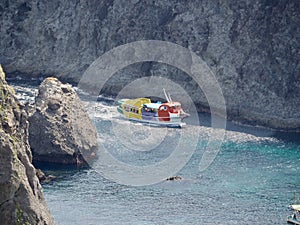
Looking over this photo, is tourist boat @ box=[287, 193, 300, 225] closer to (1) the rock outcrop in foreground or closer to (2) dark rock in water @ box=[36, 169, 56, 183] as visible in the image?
(1) the rock outcrop in foreground

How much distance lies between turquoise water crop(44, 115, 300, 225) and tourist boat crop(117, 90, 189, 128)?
36.6 ft

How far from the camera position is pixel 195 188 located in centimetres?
11150

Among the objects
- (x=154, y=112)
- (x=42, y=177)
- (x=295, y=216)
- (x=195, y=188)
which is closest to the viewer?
(x=295, y=216)

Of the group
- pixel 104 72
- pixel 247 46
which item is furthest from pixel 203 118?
pixel 104 72

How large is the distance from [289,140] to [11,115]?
194 ft

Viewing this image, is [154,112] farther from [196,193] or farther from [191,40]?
[196,193]

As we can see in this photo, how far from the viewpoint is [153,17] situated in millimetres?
160000

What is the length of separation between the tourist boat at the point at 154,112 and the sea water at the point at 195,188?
9.31 feet

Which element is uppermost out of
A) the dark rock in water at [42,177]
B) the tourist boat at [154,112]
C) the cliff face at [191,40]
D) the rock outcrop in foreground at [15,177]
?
the cliff face at [191,40]

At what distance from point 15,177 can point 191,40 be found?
7925 centimetres

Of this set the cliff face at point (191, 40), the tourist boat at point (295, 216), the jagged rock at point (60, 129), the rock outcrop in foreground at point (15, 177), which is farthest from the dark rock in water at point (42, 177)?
the cliff face at point (191, 40)

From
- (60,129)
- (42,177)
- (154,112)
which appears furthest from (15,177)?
(154,112)

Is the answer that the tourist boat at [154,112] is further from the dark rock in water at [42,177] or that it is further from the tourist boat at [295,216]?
the tourist boat at [295,216]

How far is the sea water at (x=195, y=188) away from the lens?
101m
